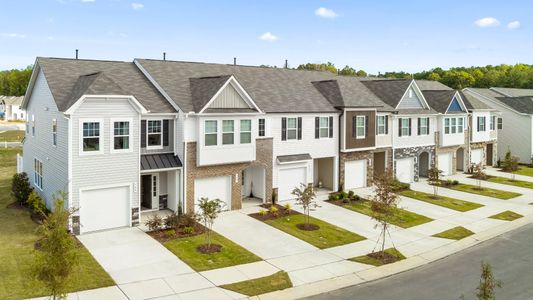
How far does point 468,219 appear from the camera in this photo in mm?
27156

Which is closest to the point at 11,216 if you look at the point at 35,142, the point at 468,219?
the point at 35,142

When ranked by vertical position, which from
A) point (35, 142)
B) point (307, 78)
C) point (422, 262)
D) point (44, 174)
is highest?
point (307, 78)

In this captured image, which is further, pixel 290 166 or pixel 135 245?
pixel 290 166

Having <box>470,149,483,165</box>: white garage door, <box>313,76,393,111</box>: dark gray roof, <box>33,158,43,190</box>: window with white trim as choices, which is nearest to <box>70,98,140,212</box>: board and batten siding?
<box>33,158,43,190</box>: window with white trim

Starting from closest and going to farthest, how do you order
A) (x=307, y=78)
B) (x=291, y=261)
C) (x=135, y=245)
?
(x=291, y=261)
(x=135, y=245)
(x=307, y=78)

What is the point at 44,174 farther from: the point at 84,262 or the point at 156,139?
the point at 84,262

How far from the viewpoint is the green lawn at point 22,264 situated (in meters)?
15.0

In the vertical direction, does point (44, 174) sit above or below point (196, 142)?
below

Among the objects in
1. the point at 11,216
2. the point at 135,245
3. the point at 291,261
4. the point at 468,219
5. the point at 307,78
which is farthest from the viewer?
the point at 307,78

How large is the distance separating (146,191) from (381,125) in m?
19.4

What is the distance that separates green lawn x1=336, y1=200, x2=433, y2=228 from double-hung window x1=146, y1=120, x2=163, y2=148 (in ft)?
41.1

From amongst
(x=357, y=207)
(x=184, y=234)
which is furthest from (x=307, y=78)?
(x=184, y=234)

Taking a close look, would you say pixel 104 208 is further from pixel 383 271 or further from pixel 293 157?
pixel 383 271

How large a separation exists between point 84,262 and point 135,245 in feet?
9.31
